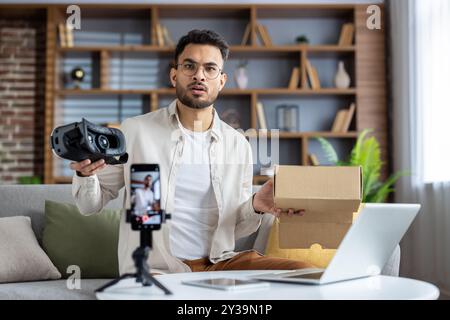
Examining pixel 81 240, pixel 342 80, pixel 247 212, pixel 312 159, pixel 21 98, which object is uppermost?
pixel 342 80

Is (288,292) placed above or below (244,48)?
below

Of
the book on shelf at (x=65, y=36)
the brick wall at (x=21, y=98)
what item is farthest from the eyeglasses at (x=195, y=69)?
the brick wall at (x=21, y=98)

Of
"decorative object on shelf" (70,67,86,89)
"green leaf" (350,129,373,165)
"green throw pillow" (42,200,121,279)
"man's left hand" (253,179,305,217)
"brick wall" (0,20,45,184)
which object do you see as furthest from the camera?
"brick wall" (0,20,45,184)

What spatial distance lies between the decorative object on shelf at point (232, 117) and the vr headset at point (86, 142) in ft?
11.6

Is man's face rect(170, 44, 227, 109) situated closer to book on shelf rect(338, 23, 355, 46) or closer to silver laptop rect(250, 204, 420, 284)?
silver laptop rect(250, 204, 420, 284)

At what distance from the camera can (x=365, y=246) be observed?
54.9 inches

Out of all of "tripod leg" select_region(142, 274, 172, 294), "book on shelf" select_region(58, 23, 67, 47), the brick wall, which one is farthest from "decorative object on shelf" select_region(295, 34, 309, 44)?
"tripod leg" select_region(142, 274, 172, 294)

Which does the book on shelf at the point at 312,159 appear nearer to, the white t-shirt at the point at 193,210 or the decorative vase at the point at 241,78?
the decorative vase at the point at 241,78

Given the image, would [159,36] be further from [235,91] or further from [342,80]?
[342,80]

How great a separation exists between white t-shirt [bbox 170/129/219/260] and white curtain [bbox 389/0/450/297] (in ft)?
7.17

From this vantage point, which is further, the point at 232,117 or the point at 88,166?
the point at 232,117

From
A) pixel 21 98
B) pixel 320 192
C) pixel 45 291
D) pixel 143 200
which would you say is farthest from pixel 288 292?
pixel 21 98

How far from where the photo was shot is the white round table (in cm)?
123

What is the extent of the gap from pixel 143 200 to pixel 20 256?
1.33m
